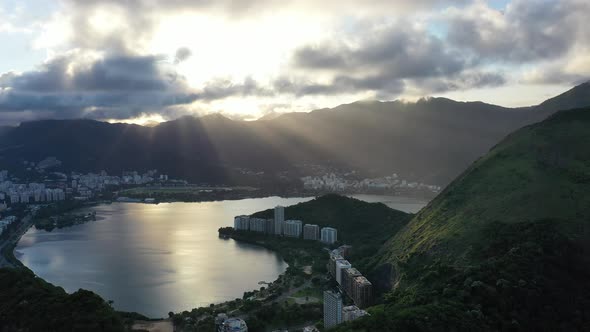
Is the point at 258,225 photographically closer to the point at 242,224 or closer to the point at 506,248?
the point at 242,224

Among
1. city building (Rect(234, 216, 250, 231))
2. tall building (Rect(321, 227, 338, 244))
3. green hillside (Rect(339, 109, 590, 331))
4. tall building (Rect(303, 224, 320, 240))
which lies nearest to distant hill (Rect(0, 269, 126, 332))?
green hillside (Rect(339, 109, 590, 331))

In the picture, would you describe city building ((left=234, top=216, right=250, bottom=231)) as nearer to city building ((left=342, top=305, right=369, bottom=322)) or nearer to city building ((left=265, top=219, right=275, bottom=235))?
city building ((left=265, top=219, right=275, bottom=235))

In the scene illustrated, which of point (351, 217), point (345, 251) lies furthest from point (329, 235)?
point (345, 251)

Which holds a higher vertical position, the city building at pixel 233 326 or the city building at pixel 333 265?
the city building at pixel 333 265

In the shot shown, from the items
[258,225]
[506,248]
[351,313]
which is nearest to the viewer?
[351,313]

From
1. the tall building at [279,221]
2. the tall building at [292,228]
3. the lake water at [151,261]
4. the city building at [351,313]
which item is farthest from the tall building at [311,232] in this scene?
the city building at [351,313]

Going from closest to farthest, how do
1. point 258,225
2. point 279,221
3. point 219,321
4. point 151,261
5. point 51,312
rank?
1. point 51,312
2. point 219,321
3. point 151,261
4. point 279,221
5. point 258,225

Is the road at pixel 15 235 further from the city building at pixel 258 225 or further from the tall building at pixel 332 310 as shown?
the tall building at pixel 332 310
